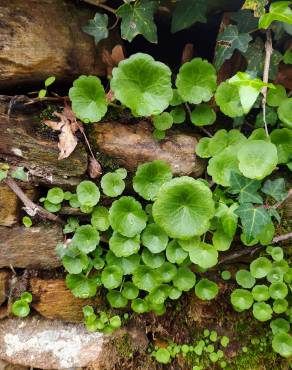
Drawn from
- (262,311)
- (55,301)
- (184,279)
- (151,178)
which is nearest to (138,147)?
(151,178)

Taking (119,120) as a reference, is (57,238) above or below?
below

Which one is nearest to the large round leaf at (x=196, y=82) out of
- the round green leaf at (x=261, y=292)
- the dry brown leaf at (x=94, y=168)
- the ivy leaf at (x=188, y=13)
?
the ivy leaf at (x=188, y=13)

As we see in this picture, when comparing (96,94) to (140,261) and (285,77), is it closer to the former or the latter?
(140,261)

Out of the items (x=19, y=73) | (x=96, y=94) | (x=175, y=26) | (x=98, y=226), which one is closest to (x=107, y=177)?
(x=98, y=226)

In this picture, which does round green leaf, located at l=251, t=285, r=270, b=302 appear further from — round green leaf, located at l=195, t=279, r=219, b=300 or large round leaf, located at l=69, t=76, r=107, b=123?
large round leaf, located at l=69, t=76, r=107, b=123

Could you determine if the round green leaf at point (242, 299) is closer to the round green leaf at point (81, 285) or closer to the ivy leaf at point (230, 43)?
the round green leaf at point (81, 285)
